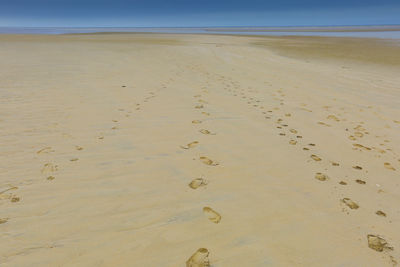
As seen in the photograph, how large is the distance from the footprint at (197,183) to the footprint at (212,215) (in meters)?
0.39

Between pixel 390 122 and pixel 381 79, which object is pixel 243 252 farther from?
pixel 381 79

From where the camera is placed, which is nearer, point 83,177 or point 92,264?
point 92,264

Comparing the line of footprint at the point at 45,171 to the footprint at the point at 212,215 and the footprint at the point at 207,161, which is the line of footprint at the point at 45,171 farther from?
the footprint at the point at 212,215

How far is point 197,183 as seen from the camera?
262cm

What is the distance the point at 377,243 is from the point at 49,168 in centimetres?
A: 371

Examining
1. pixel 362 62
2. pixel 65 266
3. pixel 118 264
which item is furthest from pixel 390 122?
pixel 362 62

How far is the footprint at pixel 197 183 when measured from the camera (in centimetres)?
256

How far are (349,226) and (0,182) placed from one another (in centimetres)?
383

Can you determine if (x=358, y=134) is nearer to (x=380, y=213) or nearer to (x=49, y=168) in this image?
(x=380, y=213)

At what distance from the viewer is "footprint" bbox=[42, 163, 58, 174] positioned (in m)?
2.72

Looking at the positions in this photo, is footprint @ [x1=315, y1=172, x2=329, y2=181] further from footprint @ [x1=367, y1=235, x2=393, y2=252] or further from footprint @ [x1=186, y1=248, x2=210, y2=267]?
footprint @ [x1=186, y1=248, x2=210, y2=267]

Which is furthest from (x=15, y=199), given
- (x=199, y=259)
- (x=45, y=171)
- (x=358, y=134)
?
(x=358, y=134)

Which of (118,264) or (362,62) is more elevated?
(362,62)

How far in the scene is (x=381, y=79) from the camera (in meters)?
8.61
